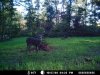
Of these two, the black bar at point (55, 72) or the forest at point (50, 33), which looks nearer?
the black bar at point (55, 72)

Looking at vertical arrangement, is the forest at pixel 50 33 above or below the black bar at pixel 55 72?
above

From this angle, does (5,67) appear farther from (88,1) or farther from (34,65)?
(88,1)

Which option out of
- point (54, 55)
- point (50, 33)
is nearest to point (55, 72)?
point (54, 55)

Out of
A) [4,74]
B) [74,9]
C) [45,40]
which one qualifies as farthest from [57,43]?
[4,74]

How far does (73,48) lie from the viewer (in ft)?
19.4

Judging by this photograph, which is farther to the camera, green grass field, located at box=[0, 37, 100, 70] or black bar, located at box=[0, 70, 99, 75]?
green grass field, located at box=[0, 37, 100, 70]

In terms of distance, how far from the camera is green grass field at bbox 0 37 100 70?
5852mm

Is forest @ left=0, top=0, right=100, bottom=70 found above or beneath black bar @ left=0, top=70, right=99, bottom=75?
above

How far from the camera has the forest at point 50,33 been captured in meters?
5.88

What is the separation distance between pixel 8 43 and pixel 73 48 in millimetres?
1119

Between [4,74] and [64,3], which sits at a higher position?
[64,3]

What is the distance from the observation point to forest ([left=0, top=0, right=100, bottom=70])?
5.88m

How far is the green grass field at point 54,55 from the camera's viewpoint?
5.85 m

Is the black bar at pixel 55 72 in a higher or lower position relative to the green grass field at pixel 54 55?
lower
